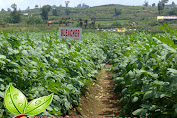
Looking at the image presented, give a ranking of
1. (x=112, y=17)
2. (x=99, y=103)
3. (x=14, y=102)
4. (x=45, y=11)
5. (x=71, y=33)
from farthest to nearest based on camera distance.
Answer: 1. (x=112, y=17)
2. (x=45, y=11)
3. (x=71, y=33)
4. (x=99, y=103)
5. (x=14, y=102)

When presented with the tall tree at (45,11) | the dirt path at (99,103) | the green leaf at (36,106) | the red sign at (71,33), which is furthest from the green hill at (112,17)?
the green leaf at (36,106)

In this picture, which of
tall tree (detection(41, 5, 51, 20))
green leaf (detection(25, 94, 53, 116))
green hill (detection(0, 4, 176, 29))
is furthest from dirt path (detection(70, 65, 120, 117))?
tall tree (detection(41, 5, 51, 20))

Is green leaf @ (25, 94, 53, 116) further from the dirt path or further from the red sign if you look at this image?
the red sign

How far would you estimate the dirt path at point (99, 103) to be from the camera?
501cm

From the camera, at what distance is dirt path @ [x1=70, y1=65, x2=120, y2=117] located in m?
5.01

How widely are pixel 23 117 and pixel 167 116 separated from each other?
2537mm

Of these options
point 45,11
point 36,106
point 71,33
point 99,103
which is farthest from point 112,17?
point 36,106

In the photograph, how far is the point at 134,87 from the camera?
14.4 feet

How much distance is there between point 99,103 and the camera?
6.04 meters

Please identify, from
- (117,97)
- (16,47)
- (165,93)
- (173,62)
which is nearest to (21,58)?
(16,47)

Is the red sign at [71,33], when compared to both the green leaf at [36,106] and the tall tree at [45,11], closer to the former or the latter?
the green leaf at [36,106]

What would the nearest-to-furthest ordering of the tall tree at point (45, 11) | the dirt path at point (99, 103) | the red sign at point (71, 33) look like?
1. the dirt path at point (99, 103)
2. the red sign at point (71, 33)
3. the tall tree at point (45, 11)

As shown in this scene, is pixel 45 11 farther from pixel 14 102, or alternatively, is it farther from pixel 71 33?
pixel 14 102

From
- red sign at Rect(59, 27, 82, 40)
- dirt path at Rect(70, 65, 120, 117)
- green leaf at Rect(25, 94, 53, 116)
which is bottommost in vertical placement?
dirt path at Rect(70, 65, 120, 117)
